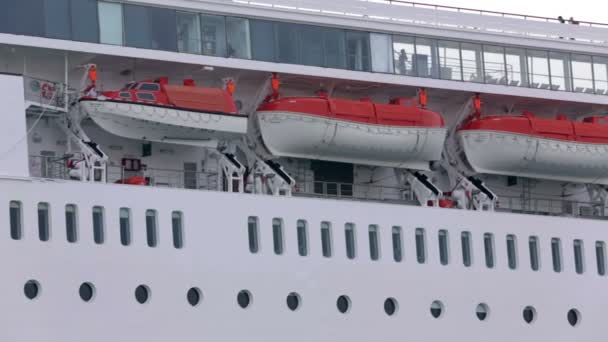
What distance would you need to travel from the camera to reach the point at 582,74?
160ft

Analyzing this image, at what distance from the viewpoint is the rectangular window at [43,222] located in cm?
3800

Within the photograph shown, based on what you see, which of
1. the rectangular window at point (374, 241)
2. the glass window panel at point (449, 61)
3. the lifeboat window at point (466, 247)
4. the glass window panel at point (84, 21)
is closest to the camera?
the glass window panel at point (84, 21)

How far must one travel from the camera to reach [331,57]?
145 ft

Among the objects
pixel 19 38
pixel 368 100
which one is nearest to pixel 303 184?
pixel 368 100

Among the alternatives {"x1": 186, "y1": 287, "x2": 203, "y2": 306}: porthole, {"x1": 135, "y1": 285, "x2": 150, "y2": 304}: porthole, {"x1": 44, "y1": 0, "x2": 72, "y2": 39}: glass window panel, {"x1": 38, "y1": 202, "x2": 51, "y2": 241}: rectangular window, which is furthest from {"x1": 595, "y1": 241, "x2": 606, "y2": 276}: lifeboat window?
{"x1": 38, "y1": 202, "x2": 51, "y2": 241}: rectangular window

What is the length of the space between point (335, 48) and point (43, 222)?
9.66 metres

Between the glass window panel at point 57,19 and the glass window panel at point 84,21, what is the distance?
14 centimetres

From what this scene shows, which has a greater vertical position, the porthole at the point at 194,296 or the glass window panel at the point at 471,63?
the glass window panel at the point at 471,63

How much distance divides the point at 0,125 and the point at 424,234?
11003mm

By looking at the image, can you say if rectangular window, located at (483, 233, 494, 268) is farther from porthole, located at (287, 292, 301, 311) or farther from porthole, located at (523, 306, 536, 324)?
porthole, located at (287, 292, 301, 311)

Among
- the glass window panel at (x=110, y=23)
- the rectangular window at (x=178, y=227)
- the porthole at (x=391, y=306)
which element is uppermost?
the glass window panel at (x=110, y=23)

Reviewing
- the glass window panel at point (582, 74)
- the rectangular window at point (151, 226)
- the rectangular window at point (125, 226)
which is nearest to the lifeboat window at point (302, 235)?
the rectangular window at point (151, 226)

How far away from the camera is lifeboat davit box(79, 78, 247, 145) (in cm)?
4050

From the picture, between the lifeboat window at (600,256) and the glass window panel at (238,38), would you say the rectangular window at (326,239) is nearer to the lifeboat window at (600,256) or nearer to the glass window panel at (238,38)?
the glass window panel at (238,38)
